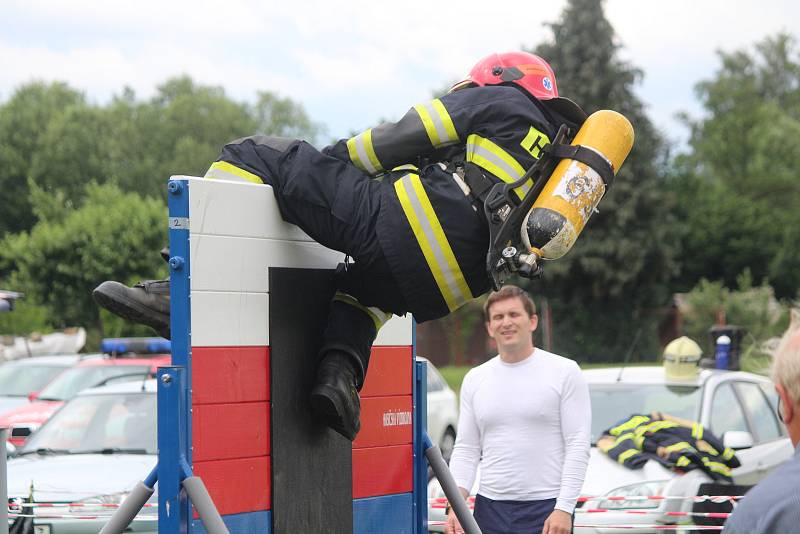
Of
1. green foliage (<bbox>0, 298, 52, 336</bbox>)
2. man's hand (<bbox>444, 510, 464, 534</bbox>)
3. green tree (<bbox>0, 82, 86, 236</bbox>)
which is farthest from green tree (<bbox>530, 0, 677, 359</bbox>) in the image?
man's hand (<bbox>444, 510, 464, 534</bbox>)

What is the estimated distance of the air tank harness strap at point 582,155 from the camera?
13.9ft

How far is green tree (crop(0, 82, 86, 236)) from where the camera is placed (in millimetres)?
55250

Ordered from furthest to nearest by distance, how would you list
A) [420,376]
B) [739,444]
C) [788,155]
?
[788,155], [739,444], [420,376]

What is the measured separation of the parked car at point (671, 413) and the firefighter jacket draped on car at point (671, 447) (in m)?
0.07

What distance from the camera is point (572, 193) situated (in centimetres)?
417

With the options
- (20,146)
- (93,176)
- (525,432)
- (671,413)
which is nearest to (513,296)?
(525,432)

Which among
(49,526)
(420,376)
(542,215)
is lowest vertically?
(49,526)

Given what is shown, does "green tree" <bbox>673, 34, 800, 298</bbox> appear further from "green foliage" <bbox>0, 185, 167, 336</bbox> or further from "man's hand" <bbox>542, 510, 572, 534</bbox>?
"man's hand" <bbox>542, 510, 572, 534</bbox>

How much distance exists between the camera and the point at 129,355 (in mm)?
16672

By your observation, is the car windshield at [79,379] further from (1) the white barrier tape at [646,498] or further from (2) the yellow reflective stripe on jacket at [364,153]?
(2) the yellow reflective stripe on jacket at [364,153]

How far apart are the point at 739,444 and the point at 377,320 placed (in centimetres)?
492

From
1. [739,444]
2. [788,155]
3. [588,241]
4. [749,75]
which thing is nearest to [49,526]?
[739,444]

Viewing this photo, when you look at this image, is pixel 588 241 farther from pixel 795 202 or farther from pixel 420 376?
pixel 420 376

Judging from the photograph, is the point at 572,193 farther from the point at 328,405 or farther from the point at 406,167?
the point at 328,405
